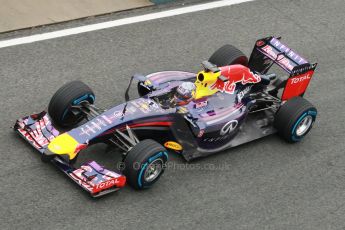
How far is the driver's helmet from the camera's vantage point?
9.59 meters

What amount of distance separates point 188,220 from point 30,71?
4.06 m

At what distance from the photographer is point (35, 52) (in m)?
11.7

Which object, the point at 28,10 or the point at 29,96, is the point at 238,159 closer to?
the point at 29,96

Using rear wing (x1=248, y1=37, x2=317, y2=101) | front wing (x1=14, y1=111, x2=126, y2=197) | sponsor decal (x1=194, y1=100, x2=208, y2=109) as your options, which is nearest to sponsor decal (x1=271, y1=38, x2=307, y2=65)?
rear wing (x1=248, y1=37, x2=317, y2=101)

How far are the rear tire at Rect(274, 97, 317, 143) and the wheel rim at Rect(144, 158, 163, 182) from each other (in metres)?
2.13

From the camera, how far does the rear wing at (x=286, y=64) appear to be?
10367 millimetres

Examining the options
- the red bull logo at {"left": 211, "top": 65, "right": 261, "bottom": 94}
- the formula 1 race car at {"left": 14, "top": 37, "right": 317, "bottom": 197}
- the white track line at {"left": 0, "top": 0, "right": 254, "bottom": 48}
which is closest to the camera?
the formula 1 race car at {"left": 14, "top": 37, "right": 317, "bottom": 197}

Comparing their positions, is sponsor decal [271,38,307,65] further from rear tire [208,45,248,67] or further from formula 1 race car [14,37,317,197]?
rear tire [208,45,248,67]

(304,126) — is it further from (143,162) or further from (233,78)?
(143,162)

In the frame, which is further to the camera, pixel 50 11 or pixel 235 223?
pixel 50 11

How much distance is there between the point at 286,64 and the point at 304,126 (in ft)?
3.26

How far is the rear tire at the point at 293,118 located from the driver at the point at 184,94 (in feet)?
4.52

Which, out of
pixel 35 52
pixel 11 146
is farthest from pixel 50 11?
pixel 11 146

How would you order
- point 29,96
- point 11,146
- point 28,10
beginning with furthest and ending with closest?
point 28,10 < point 29,96 < point 11,146
